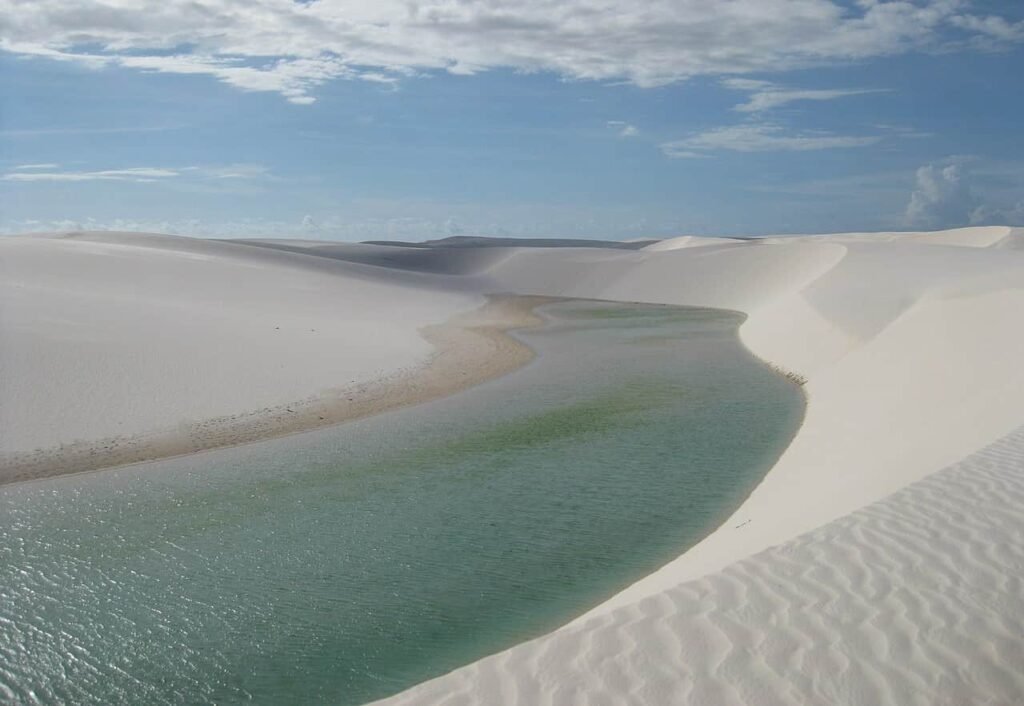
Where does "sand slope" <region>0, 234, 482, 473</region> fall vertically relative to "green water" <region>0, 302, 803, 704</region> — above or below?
below

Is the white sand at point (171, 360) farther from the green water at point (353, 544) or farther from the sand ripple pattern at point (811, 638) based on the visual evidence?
the sand ripple pattern at point (811, 638)

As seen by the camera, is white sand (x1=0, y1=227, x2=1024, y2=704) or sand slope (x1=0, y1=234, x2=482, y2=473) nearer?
white sand (x1=0, y1=227, x2=1024, y2=704)

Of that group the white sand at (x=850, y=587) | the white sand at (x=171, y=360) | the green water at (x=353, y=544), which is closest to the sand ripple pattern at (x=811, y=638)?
the white sand at (x=850, y=587)

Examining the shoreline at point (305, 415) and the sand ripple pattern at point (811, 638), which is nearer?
the sand ripple pattern at point (811, 638)

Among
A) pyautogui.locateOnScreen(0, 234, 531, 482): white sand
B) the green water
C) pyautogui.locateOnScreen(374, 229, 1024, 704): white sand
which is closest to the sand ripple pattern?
pyautogui.locateOnScreen(374, 229, 1024, 704): white sand

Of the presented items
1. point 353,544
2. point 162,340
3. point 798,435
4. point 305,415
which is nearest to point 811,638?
point 353,544

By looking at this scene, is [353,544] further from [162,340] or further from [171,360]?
[162,340]

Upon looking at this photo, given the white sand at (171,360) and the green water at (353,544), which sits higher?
the green water at (353,544)

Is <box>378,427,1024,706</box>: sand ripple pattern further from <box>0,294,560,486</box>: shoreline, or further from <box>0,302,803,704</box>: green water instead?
<box>0,294,560,486</box>: shoreline
